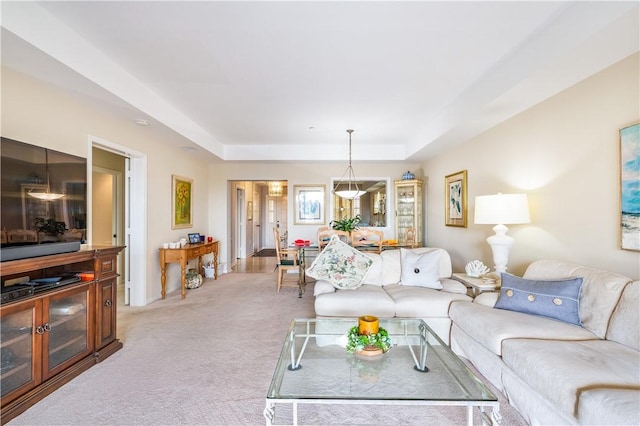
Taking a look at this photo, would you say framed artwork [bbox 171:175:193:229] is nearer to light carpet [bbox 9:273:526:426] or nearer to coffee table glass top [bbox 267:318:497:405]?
light carpet [bbox 9:273:526:426]

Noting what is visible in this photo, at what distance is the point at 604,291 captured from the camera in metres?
1.87

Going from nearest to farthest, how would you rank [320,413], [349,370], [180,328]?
[349,370]
[320,413]
[180,328]

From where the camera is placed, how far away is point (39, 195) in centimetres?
210

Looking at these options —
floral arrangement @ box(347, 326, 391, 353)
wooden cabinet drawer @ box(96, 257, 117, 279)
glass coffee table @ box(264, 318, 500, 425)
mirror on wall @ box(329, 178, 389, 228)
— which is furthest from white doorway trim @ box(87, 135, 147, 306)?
mirror on wall @ box(329, 178, 389, 228)

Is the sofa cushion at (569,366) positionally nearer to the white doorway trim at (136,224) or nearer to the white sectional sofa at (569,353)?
the white sectional sofa at (569,353)

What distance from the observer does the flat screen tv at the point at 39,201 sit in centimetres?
187

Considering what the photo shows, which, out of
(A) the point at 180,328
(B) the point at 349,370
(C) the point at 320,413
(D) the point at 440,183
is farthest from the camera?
(D) the point at 440,183

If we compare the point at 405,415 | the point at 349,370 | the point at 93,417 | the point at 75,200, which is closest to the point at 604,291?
the point at 405,415

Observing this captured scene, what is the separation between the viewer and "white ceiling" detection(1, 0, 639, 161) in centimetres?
190

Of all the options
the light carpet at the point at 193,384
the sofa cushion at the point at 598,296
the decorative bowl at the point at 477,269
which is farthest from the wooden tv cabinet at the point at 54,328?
the sofa cushion at the point at 598,296

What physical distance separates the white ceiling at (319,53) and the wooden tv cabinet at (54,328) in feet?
5.05

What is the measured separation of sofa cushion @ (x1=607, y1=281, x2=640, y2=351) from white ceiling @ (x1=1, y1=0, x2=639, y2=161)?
5.17ft

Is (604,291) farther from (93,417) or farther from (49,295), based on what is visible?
(49,295)

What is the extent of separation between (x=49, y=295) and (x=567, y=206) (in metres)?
4.10
